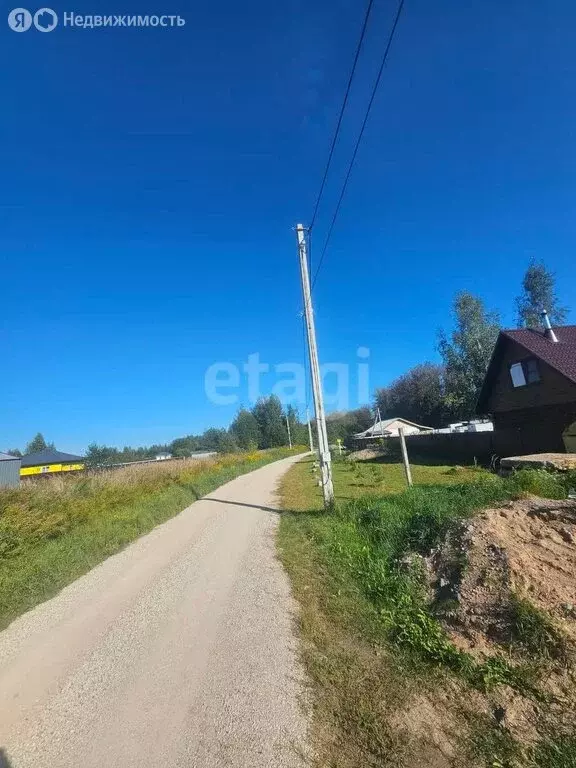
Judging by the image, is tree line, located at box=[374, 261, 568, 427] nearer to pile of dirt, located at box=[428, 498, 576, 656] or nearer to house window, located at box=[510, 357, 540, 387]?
house window, located at box=[510, 357, 540, 387]

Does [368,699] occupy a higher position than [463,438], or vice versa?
[463,438]

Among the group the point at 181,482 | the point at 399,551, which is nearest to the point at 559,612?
the point at 399,551

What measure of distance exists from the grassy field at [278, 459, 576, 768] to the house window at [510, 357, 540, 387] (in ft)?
41.0

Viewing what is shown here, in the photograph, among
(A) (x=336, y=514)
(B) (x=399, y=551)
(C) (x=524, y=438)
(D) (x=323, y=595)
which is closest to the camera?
(D) (x=323, y=595)

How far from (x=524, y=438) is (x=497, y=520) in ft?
44.5

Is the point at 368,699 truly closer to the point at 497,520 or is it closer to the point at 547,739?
the point at 547,739

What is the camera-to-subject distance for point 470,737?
287 centimetres

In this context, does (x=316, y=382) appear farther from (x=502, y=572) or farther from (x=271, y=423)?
(x=271, y=423)

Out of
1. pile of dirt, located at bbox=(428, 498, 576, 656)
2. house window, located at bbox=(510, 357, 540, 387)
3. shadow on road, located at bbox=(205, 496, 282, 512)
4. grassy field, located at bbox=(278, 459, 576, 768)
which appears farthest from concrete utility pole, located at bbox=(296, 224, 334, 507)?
house window, located at bbox=(510, 357, 540, 387)

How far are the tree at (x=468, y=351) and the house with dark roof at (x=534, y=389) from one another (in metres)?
14.9

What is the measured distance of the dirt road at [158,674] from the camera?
2.95 m

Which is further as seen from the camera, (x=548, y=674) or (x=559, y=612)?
(x=559, y=612)

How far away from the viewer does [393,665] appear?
12.5ft

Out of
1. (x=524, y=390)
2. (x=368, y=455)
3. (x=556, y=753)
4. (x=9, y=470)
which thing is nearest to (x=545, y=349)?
(x=524, y=390)
